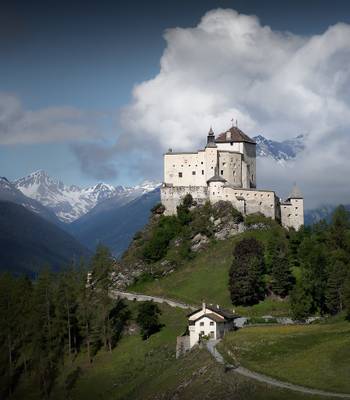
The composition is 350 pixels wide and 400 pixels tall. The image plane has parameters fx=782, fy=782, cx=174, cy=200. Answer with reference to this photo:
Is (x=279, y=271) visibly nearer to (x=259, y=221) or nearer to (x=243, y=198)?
(x=259, y=221)

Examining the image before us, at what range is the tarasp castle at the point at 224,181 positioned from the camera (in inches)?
5817

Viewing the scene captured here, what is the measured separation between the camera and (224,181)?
14825 cm

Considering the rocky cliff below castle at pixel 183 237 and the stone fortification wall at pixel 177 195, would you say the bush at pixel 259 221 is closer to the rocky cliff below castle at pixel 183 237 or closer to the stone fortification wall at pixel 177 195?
the rocky cliff below castle at pixel 183 237

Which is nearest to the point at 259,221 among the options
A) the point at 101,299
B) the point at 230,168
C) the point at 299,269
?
the point at 230,168

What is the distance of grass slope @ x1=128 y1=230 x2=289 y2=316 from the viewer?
122556mm

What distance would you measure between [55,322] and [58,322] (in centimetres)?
47

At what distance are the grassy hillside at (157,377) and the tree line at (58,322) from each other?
2108 millimetres

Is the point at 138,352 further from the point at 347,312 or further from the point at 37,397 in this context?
the point at 347,312

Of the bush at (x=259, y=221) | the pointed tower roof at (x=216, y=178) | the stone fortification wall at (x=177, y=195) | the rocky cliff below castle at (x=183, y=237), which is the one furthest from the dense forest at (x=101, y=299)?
the stone fortification wall at (x=177, y=195)

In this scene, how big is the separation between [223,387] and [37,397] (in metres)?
42.0

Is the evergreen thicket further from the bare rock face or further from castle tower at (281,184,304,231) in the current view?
castle tower at (281,184,304,231)

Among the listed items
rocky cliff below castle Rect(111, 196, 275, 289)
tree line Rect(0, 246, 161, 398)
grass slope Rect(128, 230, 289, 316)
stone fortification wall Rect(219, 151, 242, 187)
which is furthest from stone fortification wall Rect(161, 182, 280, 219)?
tree line Rect(0, 246, 161, 398)

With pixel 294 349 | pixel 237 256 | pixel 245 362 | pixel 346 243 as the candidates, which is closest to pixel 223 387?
pixel 245 362

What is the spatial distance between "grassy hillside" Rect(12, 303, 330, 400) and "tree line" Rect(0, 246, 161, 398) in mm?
2108
